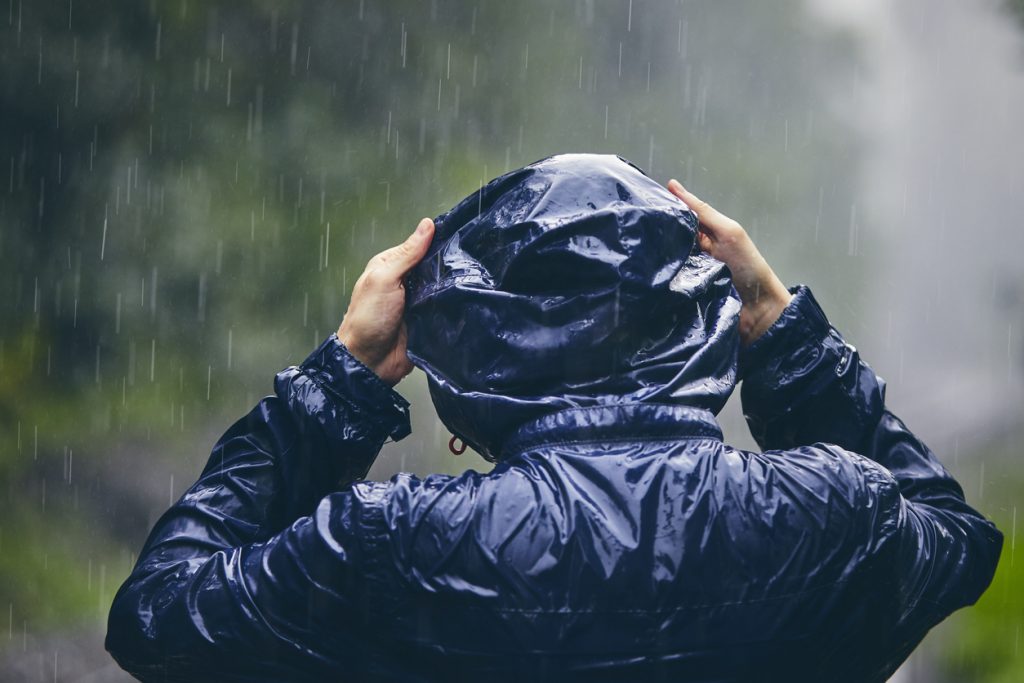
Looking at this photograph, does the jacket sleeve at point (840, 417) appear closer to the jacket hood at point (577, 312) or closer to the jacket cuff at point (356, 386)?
the jacket hood at point (577, 312)

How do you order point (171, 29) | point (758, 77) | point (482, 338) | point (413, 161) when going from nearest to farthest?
Answer: point (482, 338)
point (171, 29)
point (413, 161)
point (758, 77)

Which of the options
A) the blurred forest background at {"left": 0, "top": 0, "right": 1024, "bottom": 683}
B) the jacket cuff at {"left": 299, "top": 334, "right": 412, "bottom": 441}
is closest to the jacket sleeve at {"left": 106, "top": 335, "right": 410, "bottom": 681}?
the jacket cuff at {"left": 299, "top": 334, "right": 412, "bottom": 441}

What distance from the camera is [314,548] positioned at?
1.31 meters

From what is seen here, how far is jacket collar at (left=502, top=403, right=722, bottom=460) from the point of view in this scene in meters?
1.39

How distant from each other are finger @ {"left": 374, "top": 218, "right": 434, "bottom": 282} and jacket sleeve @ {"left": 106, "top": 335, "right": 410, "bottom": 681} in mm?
135

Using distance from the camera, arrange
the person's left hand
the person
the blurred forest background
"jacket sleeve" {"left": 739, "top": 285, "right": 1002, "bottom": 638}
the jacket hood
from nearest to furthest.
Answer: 1. the person
2. the jacket hood
3. "jacket sleeve" {"left": 739, "top": 285, "right": 1002, "bottom": 638}
4. the person's left hand
5. the blurred forest background

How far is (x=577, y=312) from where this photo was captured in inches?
55.9

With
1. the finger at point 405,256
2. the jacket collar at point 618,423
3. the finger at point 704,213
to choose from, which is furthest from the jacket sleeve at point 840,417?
the finger at point 405,256

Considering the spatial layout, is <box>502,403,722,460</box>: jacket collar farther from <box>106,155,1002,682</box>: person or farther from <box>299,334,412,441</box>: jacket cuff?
<box>299,334,412,441</box>: jacket cuff

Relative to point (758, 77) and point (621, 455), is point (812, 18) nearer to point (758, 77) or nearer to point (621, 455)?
point (758, 77)

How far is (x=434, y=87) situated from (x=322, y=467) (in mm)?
6473

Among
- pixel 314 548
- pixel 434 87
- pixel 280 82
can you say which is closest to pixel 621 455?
pixel 314 548

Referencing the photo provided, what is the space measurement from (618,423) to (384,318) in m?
0.42

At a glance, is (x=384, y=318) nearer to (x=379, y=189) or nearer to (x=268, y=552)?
(x=268, y=552)
